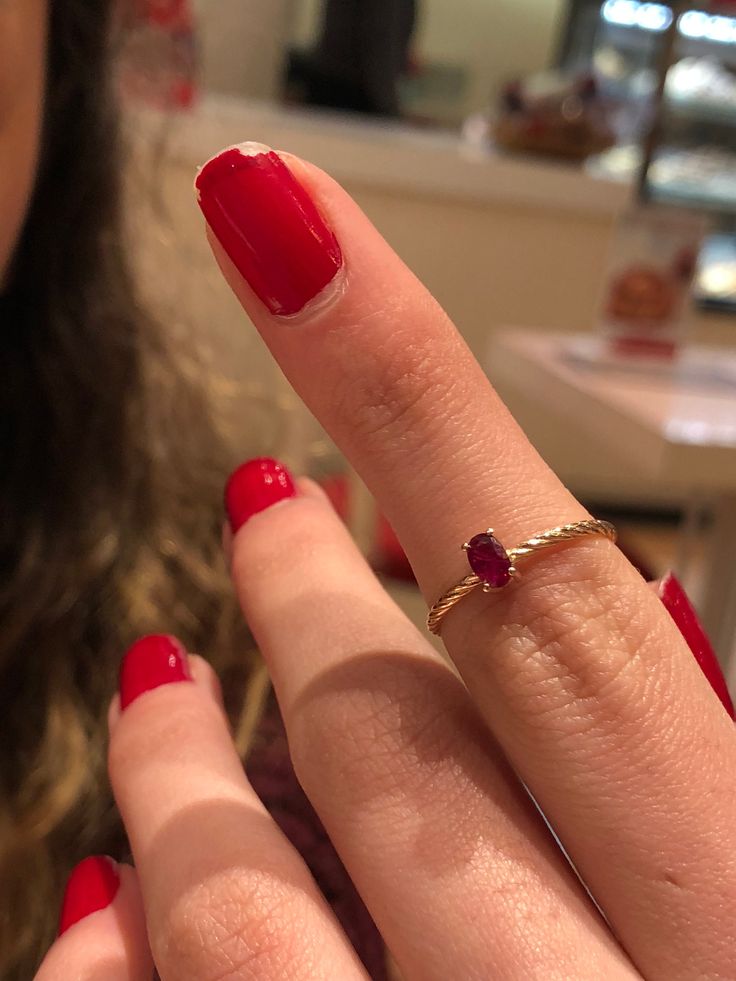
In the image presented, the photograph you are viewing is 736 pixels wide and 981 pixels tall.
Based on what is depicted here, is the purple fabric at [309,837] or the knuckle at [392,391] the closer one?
the knuckle at [392,391]

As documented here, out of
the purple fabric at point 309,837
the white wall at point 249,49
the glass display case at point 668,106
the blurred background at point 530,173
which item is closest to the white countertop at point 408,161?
the blurred background at point 530,173

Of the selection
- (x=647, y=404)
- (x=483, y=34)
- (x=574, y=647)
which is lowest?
(x=647, y=404)

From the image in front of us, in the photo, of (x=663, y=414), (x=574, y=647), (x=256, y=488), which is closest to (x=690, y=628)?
(x=574, y=647)

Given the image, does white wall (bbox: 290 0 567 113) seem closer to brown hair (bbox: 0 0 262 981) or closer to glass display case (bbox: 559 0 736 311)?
glass display case (bbox: 559 0 736 311)

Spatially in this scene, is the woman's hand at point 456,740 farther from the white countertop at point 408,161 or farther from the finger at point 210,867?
A: the white countertop at point 408,161

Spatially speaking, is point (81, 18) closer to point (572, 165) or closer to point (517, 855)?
point (517, 855)

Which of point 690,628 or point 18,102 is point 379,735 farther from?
point 18,102
